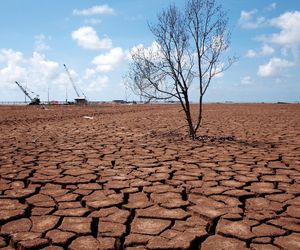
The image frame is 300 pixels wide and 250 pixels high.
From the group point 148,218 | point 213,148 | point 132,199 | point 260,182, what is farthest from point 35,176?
point 213,148

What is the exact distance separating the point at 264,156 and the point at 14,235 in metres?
4.18

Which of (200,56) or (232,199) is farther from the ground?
(200,56)

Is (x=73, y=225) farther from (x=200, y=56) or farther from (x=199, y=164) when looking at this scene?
(x=200, y=56)

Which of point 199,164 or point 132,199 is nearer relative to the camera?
point 132,199

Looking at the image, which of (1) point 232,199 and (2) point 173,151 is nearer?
(1) point 232,199

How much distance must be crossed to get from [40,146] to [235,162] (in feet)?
12.6

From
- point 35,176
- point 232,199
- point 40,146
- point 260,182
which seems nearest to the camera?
Answer: point 232,199

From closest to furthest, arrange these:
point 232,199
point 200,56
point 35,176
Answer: point 232,199 → point 35,176 → point 200,56

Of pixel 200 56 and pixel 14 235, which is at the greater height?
pixel 200 56

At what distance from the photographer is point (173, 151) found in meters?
6.05

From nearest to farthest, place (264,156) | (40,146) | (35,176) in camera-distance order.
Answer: (35,176) → (264,156) → (40,146)

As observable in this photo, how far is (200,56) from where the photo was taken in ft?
25.5

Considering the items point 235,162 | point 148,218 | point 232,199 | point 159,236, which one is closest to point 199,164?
point 235,162

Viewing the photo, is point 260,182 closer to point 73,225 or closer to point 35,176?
point 73,225
